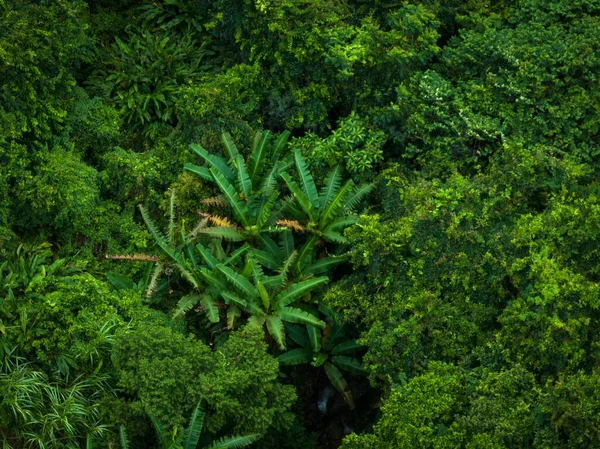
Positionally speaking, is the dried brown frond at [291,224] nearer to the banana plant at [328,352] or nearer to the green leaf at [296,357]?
the banana plant at [328,352]

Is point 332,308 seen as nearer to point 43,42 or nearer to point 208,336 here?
point 208,336

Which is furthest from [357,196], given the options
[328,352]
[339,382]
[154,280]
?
[154,280]

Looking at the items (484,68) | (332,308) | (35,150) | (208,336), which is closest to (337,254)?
(332,308)

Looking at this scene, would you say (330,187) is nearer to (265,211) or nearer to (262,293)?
(265,211)

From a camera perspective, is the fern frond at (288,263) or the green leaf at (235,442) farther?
the fern frond at (288,263)

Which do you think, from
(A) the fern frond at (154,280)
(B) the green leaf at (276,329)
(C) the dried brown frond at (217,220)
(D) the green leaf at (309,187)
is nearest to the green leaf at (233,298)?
(B) the green leaf at (276,329)
